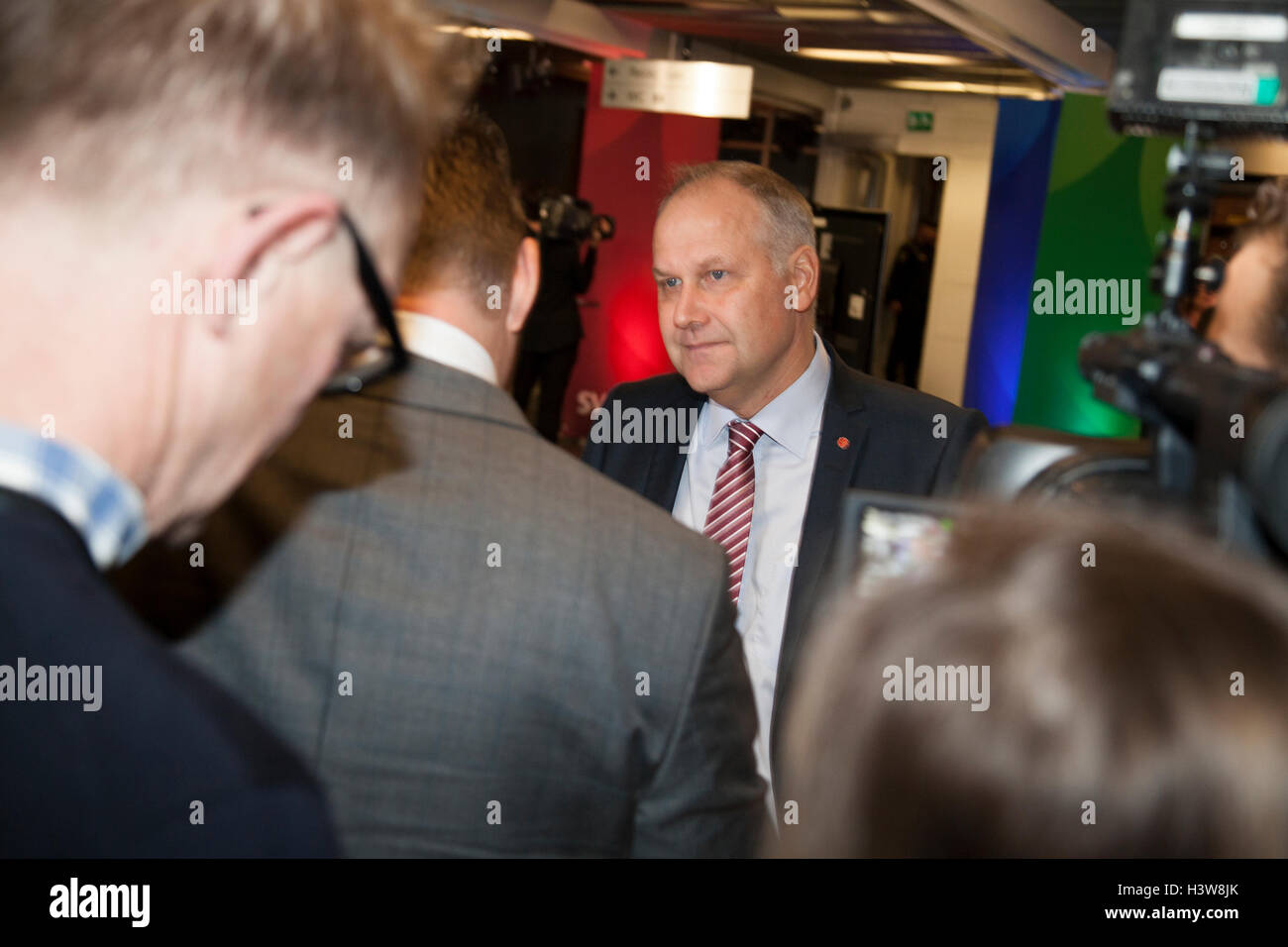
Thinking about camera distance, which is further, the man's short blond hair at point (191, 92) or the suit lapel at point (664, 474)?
the suit lapel at point (664, 474)

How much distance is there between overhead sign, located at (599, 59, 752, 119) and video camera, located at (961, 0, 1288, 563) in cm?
652

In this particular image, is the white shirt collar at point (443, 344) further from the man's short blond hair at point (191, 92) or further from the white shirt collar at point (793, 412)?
the white shirt collar at point (793, 412)

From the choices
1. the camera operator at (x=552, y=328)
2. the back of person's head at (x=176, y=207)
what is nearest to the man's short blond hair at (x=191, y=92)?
the back of person's head at (x=176, y=207)

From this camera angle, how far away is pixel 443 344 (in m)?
1.37

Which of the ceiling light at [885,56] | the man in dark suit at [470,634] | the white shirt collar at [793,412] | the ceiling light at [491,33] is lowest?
the man in dark suit at [470,634]

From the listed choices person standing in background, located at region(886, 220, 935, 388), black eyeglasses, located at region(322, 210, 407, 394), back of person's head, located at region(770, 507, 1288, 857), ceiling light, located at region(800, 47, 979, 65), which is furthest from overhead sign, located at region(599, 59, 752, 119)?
back of person's head, located at region(770, 507, 1288, 857)
